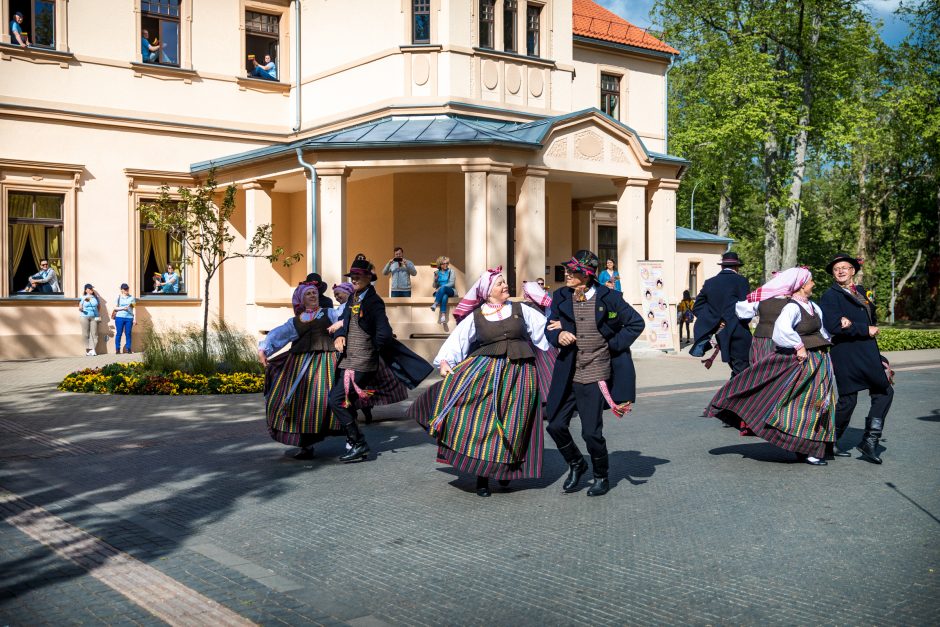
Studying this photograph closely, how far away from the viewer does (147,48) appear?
23938 millimetres

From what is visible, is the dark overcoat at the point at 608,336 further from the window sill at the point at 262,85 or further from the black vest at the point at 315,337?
the window sill at the point at 262,85

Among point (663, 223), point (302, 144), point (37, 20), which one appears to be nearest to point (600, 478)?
point (302, 144)

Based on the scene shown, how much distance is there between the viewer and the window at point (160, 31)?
23938 millimetres

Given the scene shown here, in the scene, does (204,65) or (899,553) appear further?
(204,65)

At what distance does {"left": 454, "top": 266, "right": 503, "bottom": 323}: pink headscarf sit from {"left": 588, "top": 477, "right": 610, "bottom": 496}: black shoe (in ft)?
5.43

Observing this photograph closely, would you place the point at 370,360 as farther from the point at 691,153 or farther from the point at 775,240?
the point at 691,153

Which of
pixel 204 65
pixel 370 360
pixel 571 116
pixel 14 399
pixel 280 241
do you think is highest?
pixel 204 65

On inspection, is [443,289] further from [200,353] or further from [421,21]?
[421,21]

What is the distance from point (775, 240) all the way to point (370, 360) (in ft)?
98.1

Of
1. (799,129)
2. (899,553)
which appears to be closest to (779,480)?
(899,553)

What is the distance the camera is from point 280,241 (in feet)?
84.0

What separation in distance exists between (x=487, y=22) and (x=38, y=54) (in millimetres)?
10479

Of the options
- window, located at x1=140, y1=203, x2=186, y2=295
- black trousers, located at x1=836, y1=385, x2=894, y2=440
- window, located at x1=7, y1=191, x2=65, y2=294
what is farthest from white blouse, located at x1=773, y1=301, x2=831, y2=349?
window, located at x1=7, y1=191, x2=65, y2=294

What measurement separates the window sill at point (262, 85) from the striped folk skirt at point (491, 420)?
19.4 m
